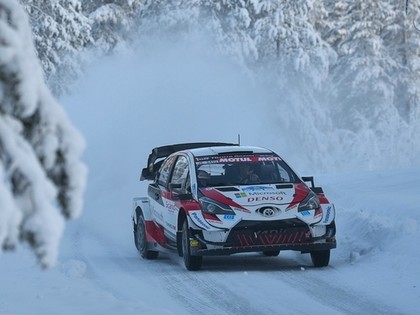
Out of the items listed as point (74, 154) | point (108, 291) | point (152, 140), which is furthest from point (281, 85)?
point (74, 154)

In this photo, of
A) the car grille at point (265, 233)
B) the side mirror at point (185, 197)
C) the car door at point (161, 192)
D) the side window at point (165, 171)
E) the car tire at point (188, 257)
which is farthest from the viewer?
the side window at point (165, 171)

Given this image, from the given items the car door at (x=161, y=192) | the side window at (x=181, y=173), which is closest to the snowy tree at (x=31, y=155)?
the side window at (x=181, y=173)

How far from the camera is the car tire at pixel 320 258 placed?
36.9 ft

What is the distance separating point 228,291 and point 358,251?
3179 millimetres

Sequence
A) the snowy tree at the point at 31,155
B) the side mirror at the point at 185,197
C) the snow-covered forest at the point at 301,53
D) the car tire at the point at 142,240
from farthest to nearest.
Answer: the snow-covered forest at the point at 301,53 → the car tire at the point at 142,240 → the side mirror at the point at 185,197 → the snowy tree at the point at 31,155

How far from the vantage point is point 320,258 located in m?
11.3

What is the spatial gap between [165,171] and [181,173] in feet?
2.62

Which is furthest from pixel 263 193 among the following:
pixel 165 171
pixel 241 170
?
pixel 165 171

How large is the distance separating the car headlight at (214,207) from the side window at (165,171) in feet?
5.62

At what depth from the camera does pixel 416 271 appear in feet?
34.0

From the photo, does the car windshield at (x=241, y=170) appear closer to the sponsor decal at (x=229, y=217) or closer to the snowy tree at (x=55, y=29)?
the sponsor decal at (x=229, y=217)

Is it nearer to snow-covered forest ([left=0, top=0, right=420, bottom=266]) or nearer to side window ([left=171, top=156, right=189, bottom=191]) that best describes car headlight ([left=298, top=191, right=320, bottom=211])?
side window ([left=171, top=156, right=189, bottom=191])

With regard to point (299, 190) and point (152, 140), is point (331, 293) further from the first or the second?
point (152, 140)

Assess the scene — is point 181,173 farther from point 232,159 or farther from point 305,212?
point 305,212
